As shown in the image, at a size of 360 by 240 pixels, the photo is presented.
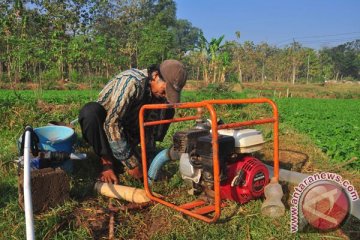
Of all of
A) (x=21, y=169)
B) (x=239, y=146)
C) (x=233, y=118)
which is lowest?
(x=233, y=118)

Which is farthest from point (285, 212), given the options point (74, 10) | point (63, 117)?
point (74, 10)

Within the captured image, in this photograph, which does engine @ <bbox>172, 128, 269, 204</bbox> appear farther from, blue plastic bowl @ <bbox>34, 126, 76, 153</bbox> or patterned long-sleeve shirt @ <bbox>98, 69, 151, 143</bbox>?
blue plastic bowl @ <bbox>34, 126, 76, 153</bbox>

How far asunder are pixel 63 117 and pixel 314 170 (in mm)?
4134

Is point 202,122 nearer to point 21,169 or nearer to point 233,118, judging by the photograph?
point 21,169

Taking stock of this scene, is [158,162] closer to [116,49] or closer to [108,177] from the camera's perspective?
[108,177]

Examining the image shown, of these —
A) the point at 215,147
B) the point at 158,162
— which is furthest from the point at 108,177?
the point at 215,147

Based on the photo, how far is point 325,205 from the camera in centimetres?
219

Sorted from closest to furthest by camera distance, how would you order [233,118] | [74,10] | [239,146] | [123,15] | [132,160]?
[239,146] < [132,160] < [233,118] < [74,10] < [123,15]

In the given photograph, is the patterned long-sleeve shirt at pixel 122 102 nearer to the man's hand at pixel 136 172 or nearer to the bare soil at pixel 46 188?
the man's hand at pixel 136 172

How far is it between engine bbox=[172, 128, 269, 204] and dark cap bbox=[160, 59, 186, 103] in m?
0.41

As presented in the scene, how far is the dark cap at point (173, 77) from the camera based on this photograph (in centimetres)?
298

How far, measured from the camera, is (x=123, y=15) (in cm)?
3869

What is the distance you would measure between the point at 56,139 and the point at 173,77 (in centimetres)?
141

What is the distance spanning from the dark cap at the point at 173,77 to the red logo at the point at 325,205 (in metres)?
1.32
